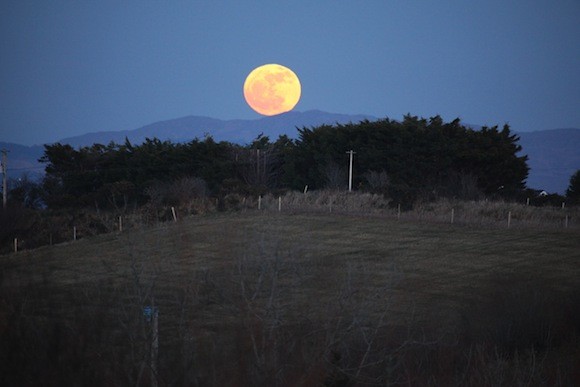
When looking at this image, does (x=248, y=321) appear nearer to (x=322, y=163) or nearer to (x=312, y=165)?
Answer: (x=322, y=163)

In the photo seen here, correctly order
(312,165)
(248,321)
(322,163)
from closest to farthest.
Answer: (248,321)
(322,163)
(312,165)

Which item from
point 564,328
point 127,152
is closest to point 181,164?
point 127,152

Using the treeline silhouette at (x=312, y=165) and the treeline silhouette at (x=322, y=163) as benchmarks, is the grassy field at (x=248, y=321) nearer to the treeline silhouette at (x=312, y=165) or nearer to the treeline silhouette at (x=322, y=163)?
the treeline silhouette at (x=312, y=165)

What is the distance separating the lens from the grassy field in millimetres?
4547

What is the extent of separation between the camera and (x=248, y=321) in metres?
5.87

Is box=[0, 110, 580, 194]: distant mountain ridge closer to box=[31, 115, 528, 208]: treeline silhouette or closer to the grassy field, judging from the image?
box=[31, 115, 528, 208]: treeline silhouette

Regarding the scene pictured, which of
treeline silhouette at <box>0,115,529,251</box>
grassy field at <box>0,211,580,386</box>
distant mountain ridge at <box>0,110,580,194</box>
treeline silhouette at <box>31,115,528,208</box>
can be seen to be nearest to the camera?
grassy field at <box>0,211,580,386</box>

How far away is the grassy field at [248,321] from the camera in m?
4.55

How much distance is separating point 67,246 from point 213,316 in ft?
66.1

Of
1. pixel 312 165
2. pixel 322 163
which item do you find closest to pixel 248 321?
pixel 322 163

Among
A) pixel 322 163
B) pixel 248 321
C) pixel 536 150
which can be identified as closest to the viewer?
pixel 248 321

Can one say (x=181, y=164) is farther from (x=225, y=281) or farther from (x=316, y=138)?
(x=225, y=281)

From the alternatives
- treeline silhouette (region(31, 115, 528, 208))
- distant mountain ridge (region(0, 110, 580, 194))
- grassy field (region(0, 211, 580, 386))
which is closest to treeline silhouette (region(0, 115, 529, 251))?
treeline silhouette (region(31, 115, 528, 208))

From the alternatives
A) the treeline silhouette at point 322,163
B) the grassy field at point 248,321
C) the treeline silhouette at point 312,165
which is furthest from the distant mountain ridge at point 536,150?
the grassy field at point 248,321
